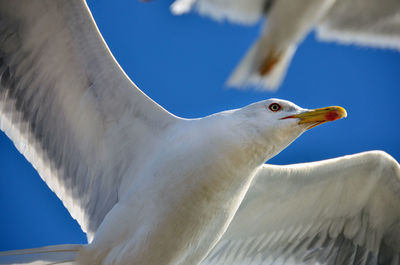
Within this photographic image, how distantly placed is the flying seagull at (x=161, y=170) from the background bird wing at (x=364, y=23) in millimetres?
1775

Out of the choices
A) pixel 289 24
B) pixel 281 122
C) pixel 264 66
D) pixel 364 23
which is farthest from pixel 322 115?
pixel 364 23

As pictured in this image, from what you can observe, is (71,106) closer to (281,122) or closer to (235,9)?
(281,122)

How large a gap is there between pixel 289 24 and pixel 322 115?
162 centimetres

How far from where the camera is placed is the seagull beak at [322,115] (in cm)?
465

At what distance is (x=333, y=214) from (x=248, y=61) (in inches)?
55.4

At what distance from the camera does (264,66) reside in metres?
5.99

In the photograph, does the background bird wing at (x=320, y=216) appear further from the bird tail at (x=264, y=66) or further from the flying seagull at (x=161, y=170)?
the bird tail at (x=264, y=66)

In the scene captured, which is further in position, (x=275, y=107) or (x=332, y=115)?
(x=275, y=107)

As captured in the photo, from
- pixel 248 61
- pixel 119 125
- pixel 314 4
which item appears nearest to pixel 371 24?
pixel 314 4

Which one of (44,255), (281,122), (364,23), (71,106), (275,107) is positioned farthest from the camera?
(364,23)

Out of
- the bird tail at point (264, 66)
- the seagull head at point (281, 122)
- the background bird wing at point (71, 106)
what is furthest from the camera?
the bird tail at point (264, 66)

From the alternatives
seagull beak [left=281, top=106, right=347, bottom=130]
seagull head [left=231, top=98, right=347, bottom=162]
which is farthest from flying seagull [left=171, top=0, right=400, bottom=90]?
seagull beak [left=281, top=106, right=347, bottom=130]

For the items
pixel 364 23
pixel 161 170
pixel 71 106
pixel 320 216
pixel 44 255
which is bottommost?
pixel 320 216

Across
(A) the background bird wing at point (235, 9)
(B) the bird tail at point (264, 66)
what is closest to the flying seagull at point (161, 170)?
(B) the bird tail at point (264, 66)
